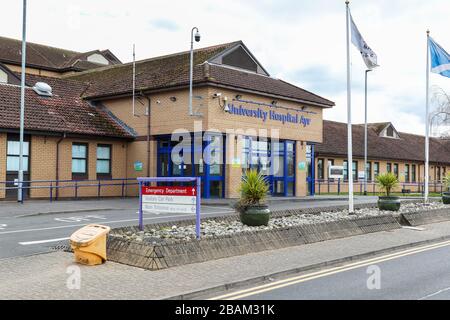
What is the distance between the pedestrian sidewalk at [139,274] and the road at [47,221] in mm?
1445

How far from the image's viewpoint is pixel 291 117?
31.9 metres

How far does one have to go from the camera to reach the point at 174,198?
11.4 meters

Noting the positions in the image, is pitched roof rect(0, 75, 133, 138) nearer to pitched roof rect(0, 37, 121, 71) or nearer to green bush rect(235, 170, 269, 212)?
pitched roof rect(0, 37, 121, 71)

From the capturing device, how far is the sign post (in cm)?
1101

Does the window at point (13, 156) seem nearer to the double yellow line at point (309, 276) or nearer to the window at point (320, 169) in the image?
the double yellow line at point (309, 276)

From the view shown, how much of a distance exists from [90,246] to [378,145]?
1730 inches

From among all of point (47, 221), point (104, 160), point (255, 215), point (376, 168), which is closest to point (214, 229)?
point (255, 215)

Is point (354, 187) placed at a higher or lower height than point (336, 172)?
lower

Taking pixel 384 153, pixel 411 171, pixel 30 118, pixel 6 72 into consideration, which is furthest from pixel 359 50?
pixel 411 171

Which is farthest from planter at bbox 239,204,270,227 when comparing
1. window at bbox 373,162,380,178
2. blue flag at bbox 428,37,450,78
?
window at bbox 373,162,380,178

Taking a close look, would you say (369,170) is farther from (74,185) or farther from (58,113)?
(58,113)

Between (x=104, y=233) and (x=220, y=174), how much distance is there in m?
18.3
